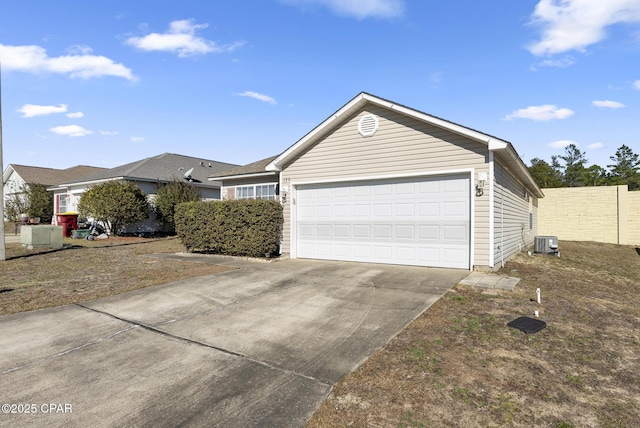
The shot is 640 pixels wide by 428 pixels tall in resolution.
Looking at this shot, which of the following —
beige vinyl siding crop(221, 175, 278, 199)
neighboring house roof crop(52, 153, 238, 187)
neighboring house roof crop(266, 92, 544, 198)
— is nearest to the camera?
neighboring house roof crop(266, 92, 544, 198)

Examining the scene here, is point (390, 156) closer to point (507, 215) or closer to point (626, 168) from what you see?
point (507, 215)

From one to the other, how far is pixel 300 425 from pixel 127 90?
13.3 metres

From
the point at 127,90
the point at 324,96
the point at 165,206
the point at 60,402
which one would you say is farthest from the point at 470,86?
the point at 165,206

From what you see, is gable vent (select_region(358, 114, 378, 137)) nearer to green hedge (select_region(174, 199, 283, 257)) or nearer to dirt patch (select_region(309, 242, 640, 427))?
green hedge (select_region(174, 199, 283, 257))

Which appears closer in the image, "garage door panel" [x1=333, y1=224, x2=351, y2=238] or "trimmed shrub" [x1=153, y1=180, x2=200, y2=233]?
"garage door panel" [x1=333, y1=224, x2=351, y2=238]

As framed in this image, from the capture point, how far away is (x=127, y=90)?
12.1 meters

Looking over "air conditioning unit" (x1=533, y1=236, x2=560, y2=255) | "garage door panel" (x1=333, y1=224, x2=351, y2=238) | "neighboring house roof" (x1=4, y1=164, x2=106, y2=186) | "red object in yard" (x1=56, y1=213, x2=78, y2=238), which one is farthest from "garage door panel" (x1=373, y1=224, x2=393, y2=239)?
"neighboring house roof" (x1=4, y1=164, x2=106, y2=186)

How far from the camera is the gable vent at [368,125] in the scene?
396 inches

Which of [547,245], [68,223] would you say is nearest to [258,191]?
[547,245]

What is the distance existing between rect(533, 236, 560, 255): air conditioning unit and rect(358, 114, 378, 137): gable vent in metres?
9.25

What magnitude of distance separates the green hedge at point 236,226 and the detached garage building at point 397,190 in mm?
663

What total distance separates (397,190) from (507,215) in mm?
3860

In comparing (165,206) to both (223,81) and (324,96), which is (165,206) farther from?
(324,96)

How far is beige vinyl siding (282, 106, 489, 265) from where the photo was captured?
8594 millimetres
